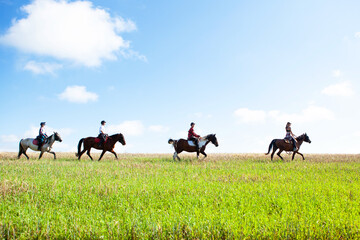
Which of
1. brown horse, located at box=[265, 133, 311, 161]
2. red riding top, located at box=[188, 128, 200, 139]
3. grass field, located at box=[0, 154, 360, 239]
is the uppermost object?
red riding top, located at box=[188, 128, 200, 139]

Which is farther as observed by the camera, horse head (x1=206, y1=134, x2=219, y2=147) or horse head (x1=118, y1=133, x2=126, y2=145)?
horse head (x1=118, y1=133, x2=126, y2=145)

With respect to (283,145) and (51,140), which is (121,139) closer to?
(51,140)

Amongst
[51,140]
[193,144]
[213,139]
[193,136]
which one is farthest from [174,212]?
[51,140]

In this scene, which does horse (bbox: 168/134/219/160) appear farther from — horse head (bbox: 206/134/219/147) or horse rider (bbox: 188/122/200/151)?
horse rider (bbox: 188/122/200/151)

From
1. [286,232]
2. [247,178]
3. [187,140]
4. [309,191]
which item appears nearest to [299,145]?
[187,140]

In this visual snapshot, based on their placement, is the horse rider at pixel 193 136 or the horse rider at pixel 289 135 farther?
the horse rider at pixel 289 135

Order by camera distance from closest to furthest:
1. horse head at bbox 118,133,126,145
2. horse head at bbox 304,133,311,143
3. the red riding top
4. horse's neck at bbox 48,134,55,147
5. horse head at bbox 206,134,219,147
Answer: the red riding top < horse head at bbox 206,134,219,147 < horse head at bbox 118,133,126,145 < horse's neck at bbox 48,134,55,147 < horse head at bbox 304,133,311,143

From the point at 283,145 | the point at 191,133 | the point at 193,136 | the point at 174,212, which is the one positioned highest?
the point at 191,133

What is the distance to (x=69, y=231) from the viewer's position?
12.2 feet

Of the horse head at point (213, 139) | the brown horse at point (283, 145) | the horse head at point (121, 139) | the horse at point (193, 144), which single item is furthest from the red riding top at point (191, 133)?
the brown horse at point (283, 145)

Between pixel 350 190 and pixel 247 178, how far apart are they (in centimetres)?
292

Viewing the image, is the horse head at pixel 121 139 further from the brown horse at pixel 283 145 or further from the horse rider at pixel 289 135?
the horse rider at pixel 289 135

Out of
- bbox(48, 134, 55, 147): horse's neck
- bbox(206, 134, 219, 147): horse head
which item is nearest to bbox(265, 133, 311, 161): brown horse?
bbox(206, 134, 219, 147): horse head

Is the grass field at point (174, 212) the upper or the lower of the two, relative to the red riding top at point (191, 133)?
lower
